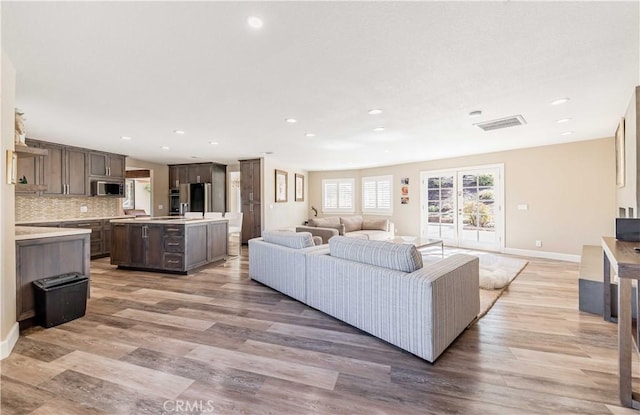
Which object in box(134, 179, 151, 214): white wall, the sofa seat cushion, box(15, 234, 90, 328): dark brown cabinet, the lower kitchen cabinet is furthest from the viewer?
box(134, 179, 151, 214): white wall

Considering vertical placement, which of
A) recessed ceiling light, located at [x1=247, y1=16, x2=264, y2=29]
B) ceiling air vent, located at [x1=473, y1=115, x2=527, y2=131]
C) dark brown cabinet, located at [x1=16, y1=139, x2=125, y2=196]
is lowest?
dark brown cabinet, located at [x1=16, y1=139, x2=125, y2=196]

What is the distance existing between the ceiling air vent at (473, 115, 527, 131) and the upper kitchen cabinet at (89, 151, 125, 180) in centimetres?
756

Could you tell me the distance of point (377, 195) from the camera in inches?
347

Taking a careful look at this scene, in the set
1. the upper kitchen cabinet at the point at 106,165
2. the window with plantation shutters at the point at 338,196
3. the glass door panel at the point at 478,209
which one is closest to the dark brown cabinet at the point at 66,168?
the upper kitchen cabinet at the point at 106,165

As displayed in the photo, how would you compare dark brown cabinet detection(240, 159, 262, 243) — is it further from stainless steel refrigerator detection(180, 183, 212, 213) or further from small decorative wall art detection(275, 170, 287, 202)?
stainless steel refrigerator detection(180, 183, 212, 213)

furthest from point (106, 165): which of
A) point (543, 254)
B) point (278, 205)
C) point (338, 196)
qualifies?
point (543, 254)

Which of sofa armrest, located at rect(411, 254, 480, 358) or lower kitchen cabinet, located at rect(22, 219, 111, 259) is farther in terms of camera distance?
lower kitchen cabinet, located at rect(22, 219, 111, 259)

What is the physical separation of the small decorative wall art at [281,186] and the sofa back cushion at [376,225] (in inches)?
98.8

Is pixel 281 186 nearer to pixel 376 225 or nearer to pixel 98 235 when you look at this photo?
pixel 376 225

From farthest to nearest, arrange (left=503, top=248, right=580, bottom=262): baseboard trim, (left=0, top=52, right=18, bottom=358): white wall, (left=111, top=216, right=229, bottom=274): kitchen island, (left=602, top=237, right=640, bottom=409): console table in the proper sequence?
(left=503, top=248, right=580, bottom=262): baseboard trim → (left=111, top=216, right=229, bottom=274): kitchen island → (left=0, top=52, right=18, bottom=358): white wall → (left=602, top=237, right=640, bottom=409): console table

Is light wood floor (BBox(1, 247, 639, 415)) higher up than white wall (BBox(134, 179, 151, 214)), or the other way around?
white wall (BBox(134, 179, 151, 214))

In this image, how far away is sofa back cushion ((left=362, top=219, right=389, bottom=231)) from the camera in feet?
25.2

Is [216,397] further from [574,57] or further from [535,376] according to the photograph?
[574,57]

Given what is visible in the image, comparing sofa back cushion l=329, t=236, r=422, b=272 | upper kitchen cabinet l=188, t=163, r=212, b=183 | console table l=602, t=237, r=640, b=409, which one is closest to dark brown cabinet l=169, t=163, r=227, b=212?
upper kitchen cabinet l=188, t=163, r=212, b=183
